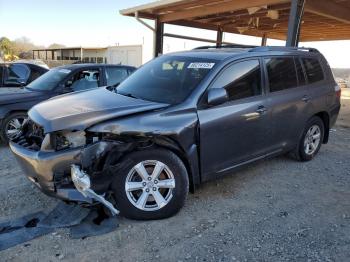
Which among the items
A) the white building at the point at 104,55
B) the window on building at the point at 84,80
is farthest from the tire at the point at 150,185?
the white building at the point at 104,55

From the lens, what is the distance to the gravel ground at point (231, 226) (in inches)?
118

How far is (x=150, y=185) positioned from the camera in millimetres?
3449

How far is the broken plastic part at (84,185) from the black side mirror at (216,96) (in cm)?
149

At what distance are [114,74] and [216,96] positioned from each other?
4.04m

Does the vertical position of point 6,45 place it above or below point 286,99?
above

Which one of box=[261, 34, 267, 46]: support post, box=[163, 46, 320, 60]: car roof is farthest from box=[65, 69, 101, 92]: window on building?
box=[261, 34, 267, 46]: support post

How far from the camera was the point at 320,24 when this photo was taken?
12547 millimetres

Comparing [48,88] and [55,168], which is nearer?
[55,168]

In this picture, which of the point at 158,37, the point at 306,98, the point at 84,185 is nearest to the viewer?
the point at 84,185

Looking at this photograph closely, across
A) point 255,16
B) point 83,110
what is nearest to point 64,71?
point 83,110

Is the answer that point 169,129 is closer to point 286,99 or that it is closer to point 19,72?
point 286,99

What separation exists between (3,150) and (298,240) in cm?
495

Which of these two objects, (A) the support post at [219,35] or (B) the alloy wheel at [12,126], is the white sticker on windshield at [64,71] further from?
(A) the support post at [219,35]

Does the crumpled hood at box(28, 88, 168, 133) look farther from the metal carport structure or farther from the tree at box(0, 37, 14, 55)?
the tree at box(0, 37, 14, 55)
